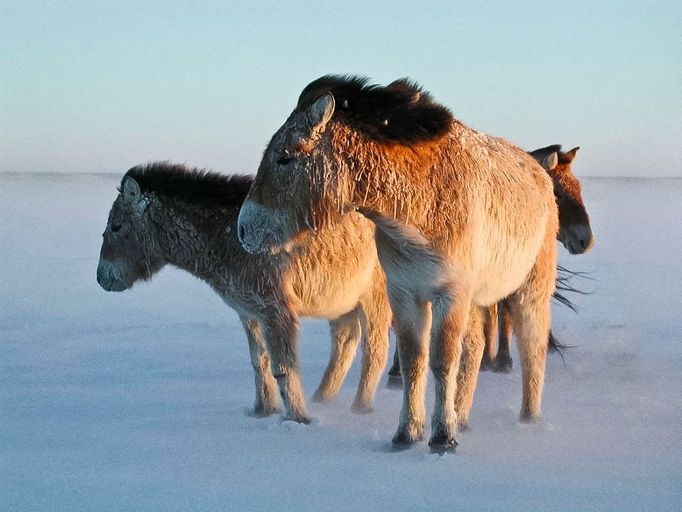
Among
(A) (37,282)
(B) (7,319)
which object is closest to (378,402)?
(B) (7,319)

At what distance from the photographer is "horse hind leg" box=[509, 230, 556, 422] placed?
7797 millimetres

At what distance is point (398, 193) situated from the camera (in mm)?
6316

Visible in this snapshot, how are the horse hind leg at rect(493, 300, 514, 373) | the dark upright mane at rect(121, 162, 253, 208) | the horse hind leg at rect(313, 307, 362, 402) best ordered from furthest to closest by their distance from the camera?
the horse hind leg at rect(493, 300, 514, 373)
the horse hind leg at rect(313, 307, 362, 402)
the dark upright mane at rect(121, 162, 253, 208)

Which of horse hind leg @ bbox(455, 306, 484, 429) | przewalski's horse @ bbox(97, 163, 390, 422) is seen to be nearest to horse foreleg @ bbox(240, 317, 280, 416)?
przewalski's horse @ bbox(97, 163, 390, 422)

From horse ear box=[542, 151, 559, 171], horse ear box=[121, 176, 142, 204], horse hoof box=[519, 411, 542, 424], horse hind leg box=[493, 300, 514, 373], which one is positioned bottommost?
horse hind leg box=[493, 300, 514, 373]

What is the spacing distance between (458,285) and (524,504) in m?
1.46

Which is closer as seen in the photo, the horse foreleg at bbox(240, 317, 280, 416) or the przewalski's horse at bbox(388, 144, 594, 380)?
the horse foreleg at bbox(240, 317, 280, 416)

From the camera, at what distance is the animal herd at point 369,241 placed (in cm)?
631

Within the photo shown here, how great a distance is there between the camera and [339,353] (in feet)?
30.1

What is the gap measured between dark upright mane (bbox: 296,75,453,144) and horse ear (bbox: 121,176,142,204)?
2445mm

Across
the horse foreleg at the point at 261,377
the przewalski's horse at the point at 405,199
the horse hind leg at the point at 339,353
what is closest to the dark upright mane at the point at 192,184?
Answer: the horse foreleg at the point at 261,377

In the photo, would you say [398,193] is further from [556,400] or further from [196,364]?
[196,364]

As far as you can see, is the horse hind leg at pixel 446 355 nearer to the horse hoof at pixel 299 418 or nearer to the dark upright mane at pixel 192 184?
the horse hoof at pixel 299 418

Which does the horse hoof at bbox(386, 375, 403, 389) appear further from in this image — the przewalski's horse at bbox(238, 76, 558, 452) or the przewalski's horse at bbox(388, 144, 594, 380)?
the przewalski's horse at bbox(238, 76, 558, 452)
